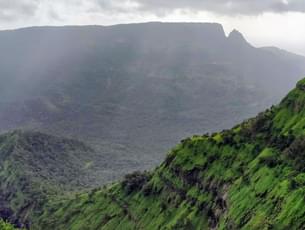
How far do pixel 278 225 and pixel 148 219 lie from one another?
8460 centimetres

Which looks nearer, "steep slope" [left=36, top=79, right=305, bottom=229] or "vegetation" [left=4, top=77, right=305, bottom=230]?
"vegetation" [left=4, top=77, right=305, bottom=230]

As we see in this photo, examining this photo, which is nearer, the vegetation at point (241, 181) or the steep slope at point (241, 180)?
the vegetation at point (241, 181)

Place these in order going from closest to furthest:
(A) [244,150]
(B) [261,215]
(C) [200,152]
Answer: (B) [261,215] → (A) [244,150] → (C) [200,152]

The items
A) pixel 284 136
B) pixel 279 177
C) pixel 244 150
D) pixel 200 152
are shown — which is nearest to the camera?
pixel 279 177

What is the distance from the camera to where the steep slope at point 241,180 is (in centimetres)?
11638

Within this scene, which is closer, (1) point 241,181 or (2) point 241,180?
(1) point 241,181

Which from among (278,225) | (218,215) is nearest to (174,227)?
(218,215)

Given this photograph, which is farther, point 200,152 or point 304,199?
point 200,152

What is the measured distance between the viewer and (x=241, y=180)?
142625mm

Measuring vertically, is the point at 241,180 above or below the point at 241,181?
above

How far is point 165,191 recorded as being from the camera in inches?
7608

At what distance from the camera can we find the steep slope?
382ft

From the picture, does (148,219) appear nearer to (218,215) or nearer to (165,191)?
(165,191)

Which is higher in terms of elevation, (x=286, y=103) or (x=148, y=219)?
(x=286, y=103)
